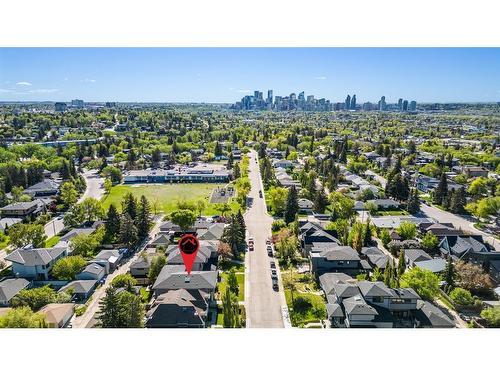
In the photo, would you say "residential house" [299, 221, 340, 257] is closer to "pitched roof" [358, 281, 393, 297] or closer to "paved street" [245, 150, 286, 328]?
"paved street" [245, 150, 286, 328]

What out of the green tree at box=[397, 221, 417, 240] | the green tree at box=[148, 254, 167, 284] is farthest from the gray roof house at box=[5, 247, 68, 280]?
the green tree at box=[397, 221, 417, 240]

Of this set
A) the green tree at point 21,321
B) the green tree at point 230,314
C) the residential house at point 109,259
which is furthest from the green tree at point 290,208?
the green tree at point 21,321

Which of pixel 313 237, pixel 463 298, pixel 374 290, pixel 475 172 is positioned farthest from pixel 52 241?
pixel 475 172

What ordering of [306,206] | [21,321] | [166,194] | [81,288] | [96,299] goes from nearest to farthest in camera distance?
[21,321]
[96,299]
[81,288]
[306,206]
[166,194]

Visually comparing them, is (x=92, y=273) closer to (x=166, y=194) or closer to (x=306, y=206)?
(x=306, y=206)

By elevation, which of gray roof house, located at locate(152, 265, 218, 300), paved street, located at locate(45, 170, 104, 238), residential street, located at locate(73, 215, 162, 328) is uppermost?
gray roof house, located at locate(152, 265, 218, 300)

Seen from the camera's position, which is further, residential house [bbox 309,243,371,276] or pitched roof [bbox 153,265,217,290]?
residential house [bbox 309,243,371,276]

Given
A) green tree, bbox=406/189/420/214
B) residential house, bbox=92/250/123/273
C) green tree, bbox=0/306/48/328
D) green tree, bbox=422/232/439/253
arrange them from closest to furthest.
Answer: green tree, bbox=0/306/48/328
residential house, bbox=92/250/123/273
green tree, bbox=422/232/439/253
green tree, bbox=406/189/420/214
